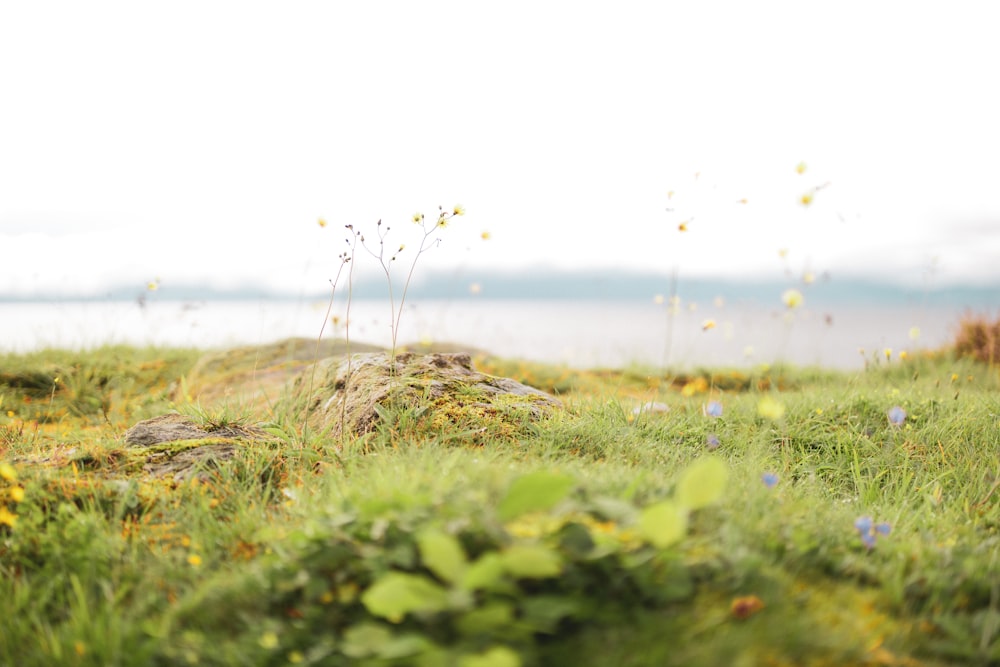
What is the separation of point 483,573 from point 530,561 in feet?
A: 0.39

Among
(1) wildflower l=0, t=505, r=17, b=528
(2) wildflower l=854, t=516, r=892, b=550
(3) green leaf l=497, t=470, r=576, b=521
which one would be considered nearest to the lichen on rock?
(1) wildflower l=0, t=505, r=17, b=528

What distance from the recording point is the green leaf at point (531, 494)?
176 centimetres

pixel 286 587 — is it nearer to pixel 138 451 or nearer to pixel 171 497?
pixel 171 497

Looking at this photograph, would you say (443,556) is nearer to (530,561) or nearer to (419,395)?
(530,561)

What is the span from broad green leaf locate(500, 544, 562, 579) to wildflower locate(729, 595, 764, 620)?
1.60ft

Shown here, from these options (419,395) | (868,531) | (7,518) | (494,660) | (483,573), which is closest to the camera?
(494,660)

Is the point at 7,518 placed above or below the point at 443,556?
below

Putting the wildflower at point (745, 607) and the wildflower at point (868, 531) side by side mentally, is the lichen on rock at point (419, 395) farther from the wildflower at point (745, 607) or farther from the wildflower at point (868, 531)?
the wildflower at point (745, 607)

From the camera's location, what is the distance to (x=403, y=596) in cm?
162

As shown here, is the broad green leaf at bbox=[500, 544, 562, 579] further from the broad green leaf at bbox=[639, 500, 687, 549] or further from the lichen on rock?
the lichen on rock

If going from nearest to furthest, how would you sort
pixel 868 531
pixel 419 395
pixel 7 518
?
pixel 868 531 → pixel 7 518 → pixel 419 395

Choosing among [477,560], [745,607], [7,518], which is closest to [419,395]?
[7,518]

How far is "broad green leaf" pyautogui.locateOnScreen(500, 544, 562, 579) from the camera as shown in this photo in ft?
5.39

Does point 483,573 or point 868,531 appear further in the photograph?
point 868,531
